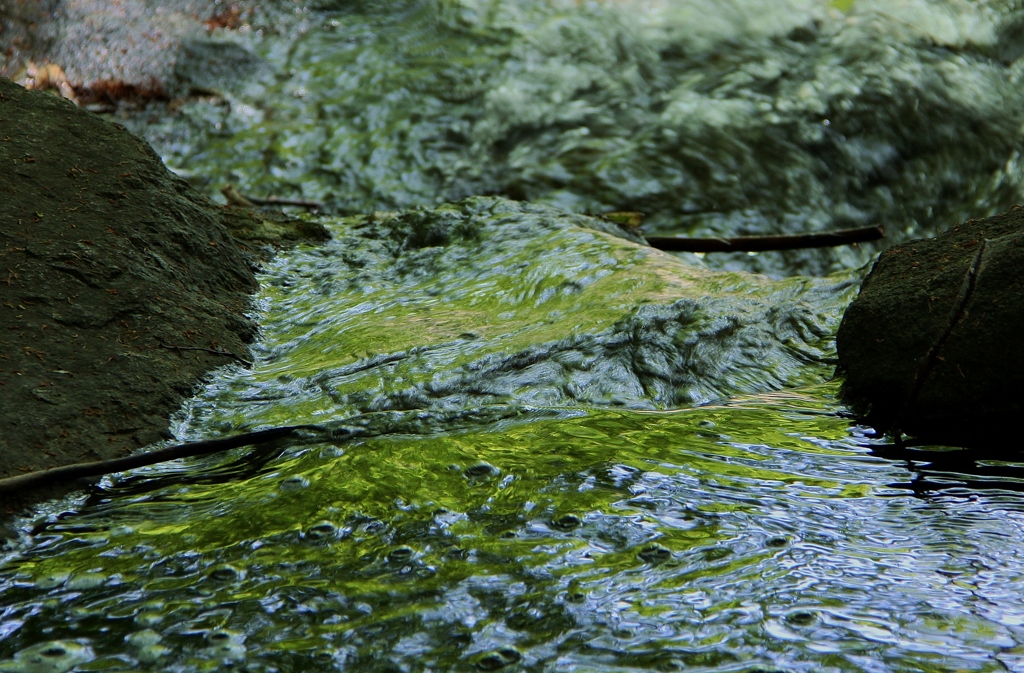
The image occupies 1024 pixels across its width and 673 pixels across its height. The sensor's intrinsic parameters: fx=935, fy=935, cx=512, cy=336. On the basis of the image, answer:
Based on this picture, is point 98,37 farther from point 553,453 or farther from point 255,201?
point 553,453

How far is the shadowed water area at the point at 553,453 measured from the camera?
204 cm

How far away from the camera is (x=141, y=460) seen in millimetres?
2738

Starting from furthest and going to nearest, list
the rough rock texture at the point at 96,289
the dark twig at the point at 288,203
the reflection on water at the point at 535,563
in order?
1. the dark twig at the point at 288,203
2. the rough rock texture at the point at 96,289
3. the reflection on water at the point at 535,563

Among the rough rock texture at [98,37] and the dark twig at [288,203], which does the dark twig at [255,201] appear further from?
the rough rock texture at [98,37]

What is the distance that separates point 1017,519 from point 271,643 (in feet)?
6.24

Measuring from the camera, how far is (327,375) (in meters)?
3.60

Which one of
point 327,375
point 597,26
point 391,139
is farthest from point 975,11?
point 327,375

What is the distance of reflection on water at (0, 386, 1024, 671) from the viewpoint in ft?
6.50

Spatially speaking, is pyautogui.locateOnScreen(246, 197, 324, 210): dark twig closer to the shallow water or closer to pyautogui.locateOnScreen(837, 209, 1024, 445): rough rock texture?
the shallow water

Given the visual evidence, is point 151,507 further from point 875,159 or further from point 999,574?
point 875,159

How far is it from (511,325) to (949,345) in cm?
172

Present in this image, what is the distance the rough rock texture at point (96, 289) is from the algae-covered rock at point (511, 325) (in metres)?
0.22

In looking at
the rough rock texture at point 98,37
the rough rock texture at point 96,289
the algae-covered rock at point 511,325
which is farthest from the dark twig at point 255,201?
the rough rock texture at point 98,37

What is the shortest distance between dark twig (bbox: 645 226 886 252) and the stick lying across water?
10.2ft
